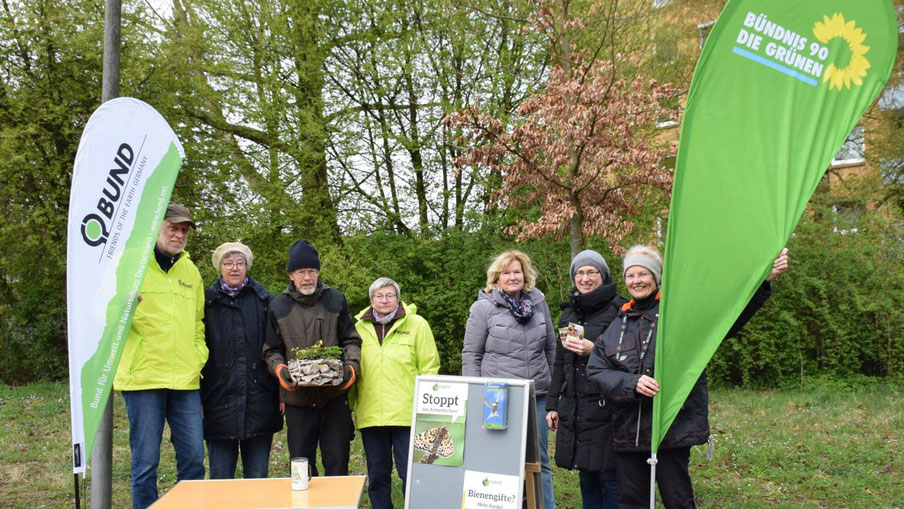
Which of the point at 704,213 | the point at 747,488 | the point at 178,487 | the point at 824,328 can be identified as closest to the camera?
the point at 704,213

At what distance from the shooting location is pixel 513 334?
424cm

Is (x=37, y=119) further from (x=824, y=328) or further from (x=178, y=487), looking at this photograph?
(x=824, y=328)

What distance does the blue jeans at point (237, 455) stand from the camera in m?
4.19

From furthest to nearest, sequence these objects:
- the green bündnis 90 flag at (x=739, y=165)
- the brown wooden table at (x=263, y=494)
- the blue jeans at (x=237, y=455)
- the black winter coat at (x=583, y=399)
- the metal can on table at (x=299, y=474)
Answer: the blue jeans at (x=237, y=455) → the black winter coat at (x=583, y=399) → the metal can on table at (x=299, y=474) → the brown wooden table at (x=263, y=494) → the green bündnis 90 flag at (x=739, y=165)

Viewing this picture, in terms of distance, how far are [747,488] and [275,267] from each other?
26.3 ft

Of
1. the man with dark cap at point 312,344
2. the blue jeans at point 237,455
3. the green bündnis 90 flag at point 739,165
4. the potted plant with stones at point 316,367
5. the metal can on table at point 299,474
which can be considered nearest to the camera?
the green bündnis 90 flag at point 739,165

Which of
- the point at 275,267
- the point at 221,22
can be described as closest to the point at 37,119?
the point at 221,22

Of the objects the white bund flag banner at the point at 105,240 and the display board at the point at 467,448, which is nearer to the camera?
the white bund flag banner at the point at 105,240

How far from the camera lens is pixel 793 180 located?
2967 millimetres

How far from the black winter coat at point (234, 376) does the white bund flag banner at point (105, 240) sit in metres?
0.80

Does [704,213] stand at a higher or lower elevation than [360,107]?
lower

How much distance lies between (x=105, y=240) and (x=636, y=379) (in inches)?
107

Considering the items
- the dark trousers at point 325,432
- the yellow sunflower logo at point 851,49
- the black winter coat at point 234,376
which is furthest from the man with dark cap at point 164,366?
the yellow sunflower logo at point 851,49

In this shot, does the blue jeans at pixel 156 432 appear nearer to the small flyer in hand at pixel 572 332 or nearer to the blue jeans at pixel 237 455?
the blue jeans at pixel 237 455
